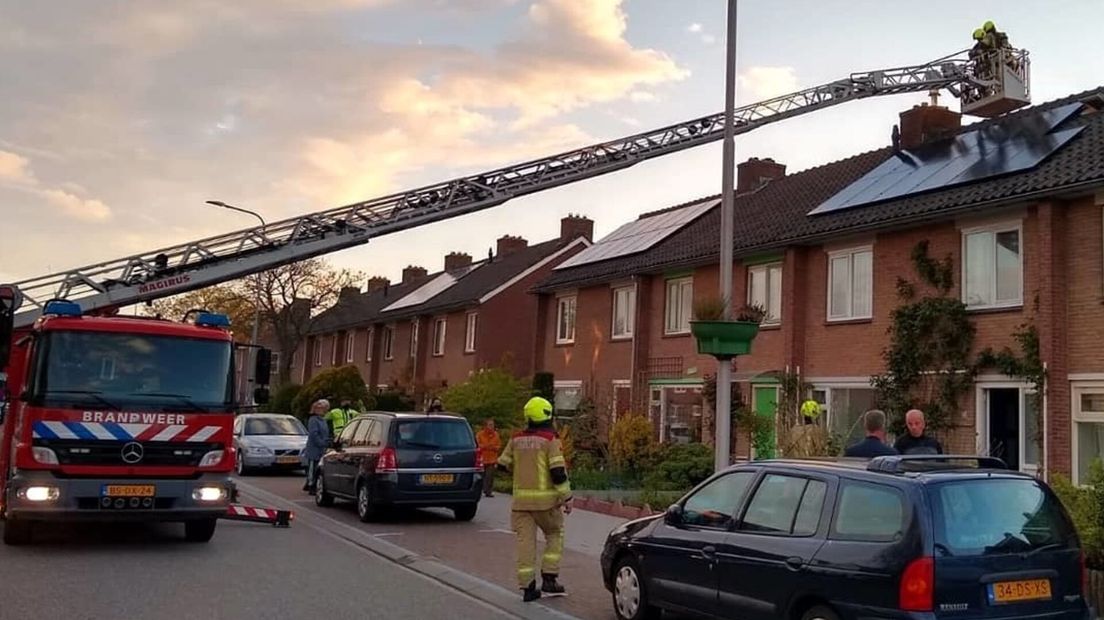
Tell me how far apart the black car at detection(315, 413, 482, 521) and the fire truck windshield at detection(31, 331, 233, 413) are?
350 centimetres

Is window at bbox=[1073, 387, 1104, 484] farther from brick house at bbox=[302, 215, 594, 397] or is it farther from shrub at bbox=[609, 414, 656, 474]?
brick house at bbox=[302, 215, 594, 397]

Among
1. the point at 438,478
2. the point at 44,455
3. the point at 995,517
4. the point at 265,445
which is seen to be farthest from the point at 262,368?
the point at 265,445

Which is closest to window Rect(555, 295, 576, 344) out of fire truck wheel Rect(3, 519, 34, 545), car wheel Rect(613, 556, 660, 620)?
fire truck wheel Rect(3, 519, 34, 545)

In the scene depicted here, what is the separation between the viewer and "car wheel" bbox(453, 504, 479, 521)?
1541cm

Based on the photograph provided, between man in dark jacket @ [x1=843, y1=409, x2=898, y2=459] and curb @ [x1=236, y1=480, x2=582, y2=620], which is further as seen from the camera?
curb @ [x1=236, y1=480, x2=582, y2=620]

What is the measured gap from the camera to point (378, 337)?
47.3 metres

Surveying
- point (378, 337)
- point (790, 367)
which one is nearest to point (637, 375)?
point (790, 367)

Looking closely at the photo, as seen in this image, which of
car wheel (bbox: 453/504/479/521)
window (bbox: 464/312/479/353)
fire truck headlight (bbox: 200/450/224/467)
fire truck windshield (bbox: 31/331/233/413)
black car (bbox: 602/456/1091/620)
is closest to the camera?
black car (bbox: 602/456/1091/620)

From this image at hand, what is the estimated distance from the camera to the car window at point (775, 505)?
280 inches

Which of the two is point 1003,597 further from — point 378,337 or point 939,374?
point 378,337

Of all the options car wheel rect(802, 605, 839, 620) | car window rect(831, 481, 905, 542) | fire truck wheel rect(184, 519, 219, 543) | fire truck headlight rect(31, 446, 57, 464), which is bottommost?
fire truck wheel rect(184, 519, 219, 543)

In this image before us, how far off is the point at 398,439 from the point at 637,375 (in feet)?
38.2

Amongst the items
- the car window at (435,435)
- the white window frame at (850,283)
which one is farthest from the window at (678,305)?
the car window at (435,435)

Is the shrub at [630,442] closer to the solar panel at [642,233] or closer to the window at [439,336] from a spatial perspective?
the solar panel at [642,233]
